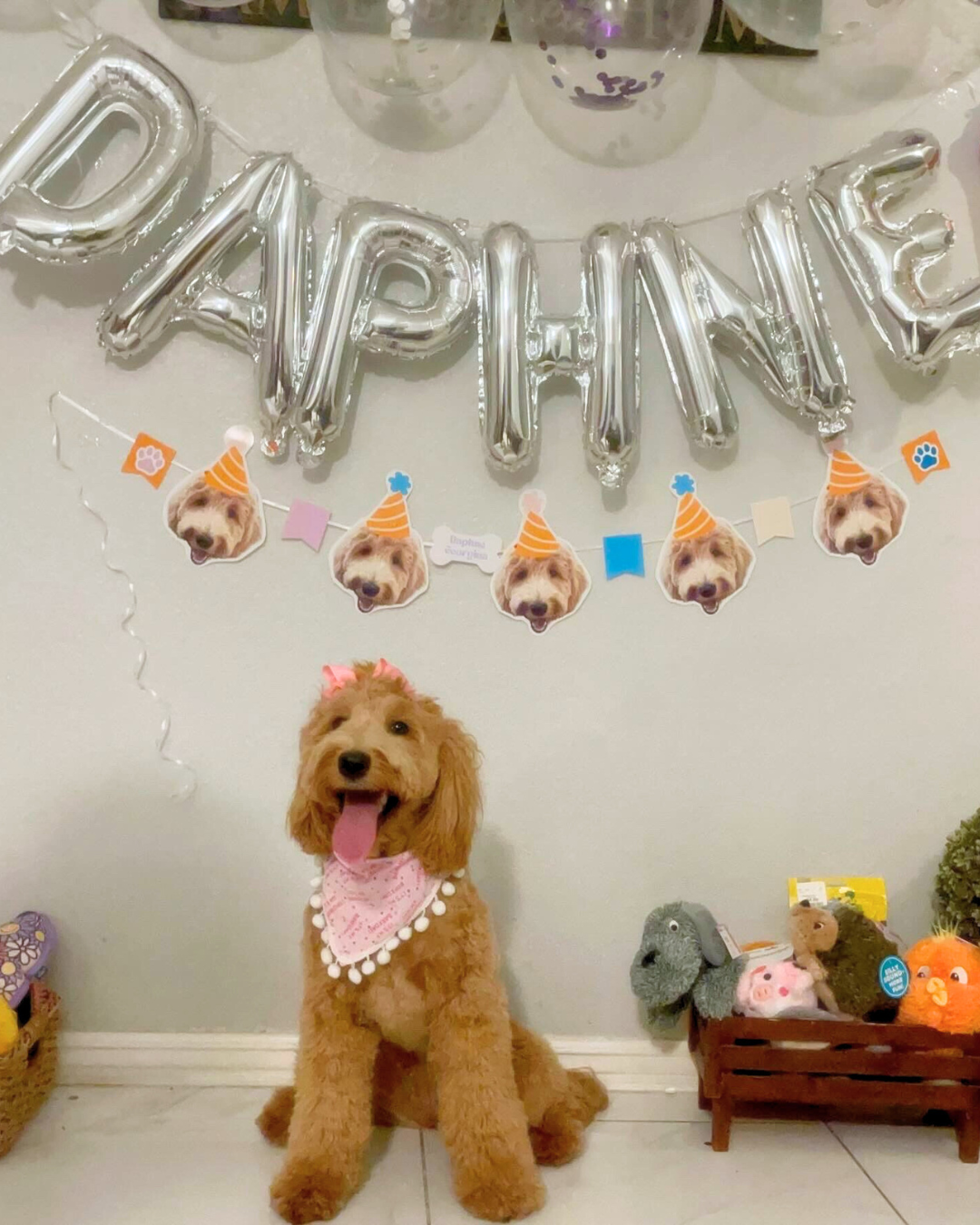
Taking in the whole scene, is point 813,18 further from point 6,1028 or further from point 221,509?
point 6,1028

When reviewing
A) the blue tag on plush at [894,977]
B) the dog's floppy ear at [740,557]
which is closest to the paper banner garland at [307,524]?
the dog's floppy ear at [740,557]

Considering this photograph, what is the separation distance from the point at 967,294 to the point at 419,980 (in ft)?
3.64

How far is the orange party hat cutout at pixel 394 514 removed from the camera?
1.37 meters

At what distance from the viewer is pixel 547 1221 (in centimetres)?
106

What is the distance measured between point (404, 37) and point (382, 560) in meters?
0.67

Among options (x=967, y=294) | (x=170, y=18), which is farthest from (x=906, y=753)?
(x=170, y=18)

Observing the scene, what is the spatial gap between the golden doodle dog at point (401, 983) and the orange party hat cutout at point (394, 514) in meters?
0.26

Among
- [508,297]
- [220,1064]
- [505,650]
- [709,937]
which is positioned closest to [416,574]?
[505,650]

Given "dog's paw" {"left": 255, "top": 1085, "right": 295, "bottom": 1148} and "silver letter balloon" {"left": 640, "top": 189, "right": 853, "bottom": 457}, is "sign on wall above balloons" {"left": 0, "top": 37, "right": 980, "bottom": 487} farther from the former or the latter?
"dog's paw" {"left": 255, "top": 1085, "right": 295, "bottom": 1148}

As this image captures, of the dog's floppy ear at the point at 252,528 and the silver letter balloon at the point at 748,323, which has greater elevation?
the silver letter balloon at the point at 748,323

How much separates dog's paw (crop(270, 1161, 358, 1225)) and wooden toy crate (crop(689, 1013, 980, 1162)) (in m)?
0.47

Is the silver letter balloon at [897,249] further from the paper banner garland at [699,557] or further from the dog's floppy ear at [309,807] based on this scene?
the dog's floppy ear at [309,807]

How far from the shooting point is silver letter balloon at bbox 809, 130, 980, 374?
1.27 m

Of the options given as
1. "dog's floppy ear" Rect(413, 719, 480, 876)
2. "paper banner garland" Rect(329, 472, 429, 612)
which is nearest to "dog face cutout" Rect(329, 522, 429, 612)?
"paper banner garland" Rect(329, 472, 429, 612)
